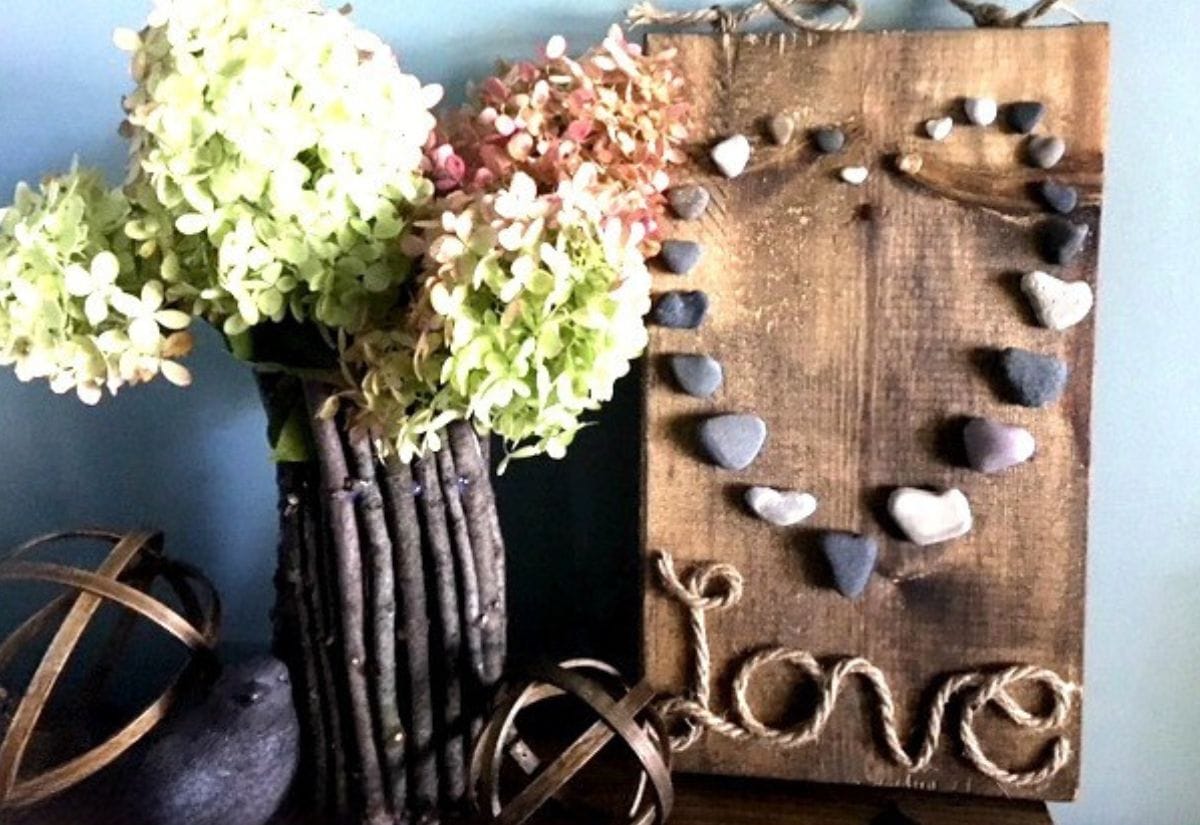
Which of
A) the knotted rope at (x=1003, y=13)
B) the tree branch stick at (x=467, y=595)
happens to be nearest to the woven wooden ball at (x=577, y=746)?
the tree branch stick at (x=467, y=595)

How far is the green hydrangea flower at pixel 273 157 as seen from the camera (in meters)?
0.59

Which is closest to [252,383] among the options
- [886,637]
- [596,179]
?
[596,179]

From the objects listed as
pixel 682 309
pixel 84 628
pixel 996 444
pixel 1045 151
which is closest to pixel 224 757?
pixel 84 628

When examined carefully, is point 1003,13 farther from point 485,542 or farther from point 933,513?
point 485,542

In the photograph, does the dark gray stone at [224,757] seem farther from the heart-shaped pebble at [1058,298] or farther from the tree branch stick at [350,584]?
the heart-shaped pebble at [1058,298]

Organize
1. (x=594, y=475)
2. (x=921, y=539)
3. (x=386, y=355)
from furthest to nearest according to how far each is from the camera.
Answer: (x=594, y=475) < (x=921, y=539) < (x=386, y=355)

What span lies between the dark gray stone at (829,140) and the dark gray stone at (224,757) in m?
0.45

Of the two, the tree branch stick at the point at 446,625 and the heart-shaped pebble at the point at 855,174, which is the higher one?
the heart-shaped pebble at the point at 855,174

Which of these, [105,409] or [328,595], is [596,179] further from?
[105,409]

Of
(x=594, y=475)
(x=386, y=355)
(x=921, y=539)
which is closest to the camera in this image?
(x=386, y=355)

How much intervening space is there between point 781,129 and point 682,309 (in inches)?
4.9

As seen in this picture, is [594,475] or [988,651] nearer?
[988,651]

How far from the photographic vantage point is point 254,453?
915 mm

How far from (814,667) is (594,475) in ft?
0.68
